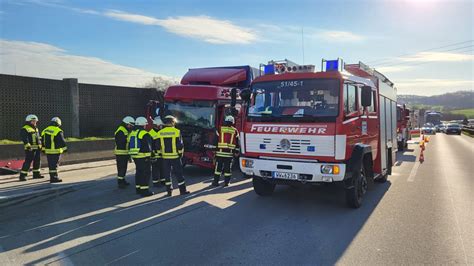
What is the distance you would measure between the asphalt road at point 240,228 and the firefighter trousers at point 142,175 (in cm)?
34

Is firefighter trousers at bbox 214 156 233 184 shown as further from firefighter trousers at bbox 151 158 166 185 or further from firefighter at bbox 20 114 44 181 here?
firefighter at bbox 20 114 44 181

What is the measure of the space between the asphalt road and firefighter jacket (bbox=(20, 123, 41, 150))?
2.51 metres

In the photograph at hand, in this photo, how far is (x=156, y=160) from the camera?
9.28 metres

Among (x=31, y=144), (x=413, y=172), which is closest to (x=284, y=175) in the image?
(x=31, y=144)

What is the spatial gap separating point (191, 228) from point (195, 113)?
5.73 metres

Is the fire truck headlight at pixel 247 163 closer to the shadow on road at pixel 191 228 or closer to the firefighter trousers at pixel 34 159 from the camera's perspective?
the shadow on road at pixel 191 228

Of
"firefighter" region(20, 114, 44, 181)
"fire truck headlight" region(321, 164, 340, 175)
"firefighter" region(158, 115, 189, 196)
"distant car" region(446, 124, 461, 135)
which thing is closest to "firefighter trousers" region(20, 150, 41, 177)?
"firefighter" region(20, 114, 44, 181)

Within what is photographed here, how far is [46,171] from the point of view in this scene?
11.9m

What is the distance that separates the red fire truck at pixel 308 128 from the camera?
6.61 m

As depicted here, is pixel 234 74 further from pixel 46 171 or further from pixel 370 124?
pixel 46 171

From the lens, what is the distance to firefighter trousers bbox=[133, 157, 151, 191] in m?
8.30

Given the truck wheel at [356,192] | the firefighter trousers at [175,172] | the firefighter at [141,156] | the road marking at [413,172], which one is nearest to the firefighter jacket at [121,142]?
the firefighter at [141,156]

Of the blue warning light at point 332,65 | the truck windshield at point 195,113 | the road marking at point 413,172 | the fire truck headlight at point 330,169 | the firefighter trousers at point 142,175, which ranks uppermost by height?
the blue warning light at point 332,65

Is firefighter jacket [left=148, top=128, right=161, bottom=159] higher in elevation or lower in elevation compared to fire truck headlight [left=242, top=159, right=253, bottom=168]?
higher
